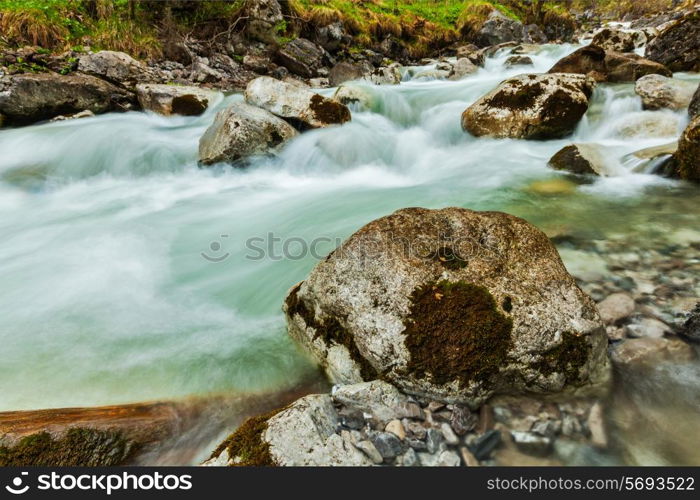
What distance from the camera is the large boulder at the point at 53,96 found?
8562 mm

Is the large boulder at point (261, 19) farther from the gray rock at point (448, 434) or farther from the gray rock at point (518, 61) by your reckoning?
the gray rock at point (448, 434)

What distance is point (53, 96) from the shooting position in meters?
9.01

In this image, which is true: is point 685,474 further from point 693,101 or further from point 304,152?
point 693,101

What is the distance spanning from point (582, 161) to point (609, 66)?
5654mm

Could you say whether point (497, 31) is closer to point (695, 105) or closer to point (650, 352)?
point (695, 105)

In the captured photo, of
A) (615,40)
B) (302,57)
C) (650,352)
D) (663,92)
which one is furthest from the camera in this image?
(302,57)

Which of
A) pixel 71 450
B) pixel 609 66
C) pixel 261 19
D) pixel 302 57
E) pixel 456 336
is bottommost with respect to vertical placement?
pixel 71 450

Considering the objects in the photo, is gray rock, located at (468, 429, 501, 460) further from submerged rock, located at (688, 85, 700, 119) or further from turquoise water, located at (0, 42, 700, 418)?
submerged rock, located at (688, 85, 700, 119)

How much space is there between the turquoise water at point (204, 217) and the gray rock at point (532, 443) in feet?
4.73

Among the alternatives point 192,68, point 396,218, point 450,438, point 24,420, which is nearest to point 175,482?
point 24,420

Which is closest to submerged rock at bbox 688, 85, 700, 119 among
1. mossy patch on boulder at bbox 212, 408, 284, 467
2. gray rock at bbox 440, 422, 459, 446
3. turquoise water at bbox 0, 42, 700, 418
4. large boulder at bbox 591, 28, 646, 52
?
turquoise water at bbox 0, 42, 700, 418

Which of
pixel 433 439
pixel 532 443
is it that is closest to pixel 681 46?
pixel 532 443

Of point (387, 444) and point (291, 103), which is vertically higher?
point (291, 103)

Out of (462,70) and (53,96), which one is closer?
(53,96)
